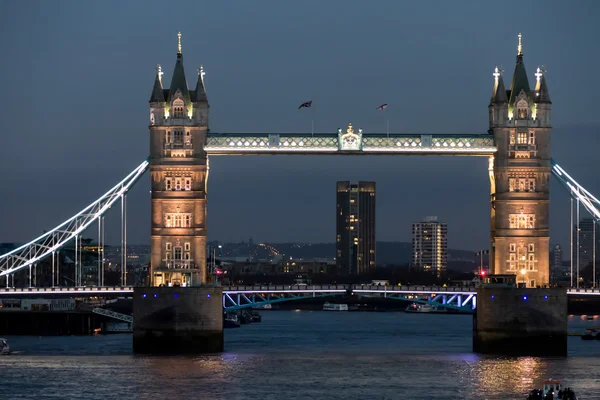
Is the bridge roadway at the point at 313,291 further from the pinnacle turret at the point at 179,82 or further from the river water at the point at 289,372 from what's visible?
the pinnacle turret at the point at 179,82

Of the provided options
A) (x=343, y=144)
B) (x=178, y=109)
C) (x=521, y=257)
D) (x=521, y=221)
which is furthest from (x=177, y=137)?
(x=521, y=257)

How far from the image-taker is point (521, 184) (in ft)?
405

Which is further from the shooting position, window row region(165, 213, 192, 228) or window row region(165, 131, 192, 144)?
window row region(165, 213, 192, 228)

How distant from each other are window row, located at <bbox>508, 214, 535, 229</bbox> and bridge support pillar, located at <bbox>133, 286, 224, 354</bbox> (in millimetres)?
23049

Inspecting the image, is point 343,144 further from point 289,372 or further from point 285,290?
point 289,372

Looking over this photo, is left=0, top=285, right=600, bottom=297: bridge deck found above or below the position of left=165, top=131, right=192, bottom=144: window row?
below

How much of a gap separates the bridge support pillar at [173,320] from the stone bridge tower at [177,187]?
131 inches

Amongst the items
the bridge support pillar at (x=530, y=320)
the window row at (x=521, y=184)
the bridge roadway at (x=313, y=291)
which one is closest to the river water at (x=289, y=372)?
the bridge support pillar at (x=530, y=320)

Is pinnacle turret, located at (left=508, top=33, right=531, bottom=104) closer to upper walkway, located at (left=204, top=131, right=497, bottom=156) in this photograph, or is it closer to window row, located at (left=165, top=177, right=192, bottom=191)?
upper walkway, located at (left=204, top=131, right=497, bottom=156)

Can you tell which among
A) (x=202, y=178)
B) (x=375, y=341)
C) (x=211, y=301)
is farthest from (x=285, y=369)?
(x=375, y=341)

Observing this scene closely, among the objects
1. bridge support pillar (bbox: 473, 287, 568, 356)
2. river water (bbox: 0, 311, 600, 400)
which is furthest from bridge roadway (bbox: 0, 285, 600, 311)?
river water (bbox: 0, 311, 600, 400)

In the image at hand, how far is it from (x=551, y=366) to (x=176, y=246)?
2942 centimetres

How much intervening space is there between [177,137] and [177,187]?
12.2 ft

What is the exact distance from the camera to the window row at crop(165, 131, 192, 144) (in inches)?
4820
